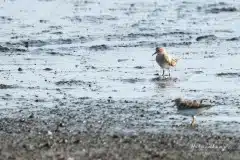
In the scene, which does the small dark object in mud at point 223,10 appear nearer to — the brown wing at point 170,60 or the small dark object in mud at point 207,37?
the small dark object in mud at point 207,37

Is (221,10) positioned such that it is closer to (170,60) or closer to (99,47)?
(99,47)

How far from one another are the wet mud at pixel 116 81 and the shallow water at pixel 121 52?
1.1 inches

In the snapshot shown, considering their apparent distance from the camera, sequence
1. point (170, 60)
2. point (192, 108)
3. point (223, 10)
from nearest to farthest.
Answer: point (192, 108)
point (170, 60)
point (223, 10)

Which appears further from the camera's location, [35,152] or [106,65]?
[106,65]

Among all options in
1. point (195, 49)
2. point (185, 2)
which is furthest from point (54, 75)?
point (185, 2)

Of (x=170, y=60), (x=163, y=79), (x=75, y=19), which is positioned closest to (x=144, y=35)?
(x=75, y=19)

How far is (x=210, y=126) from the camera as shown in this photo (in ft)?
52.5

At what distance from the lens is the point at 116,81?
2083 cm

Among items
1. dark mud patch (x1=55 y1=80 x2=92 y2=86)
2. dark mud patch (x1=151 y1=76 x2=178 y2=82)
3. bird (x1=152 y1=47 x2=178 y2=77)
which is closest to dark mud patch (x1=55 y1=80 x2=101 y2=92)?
dark mud patch (x1=55 y1=80 x2=92 y2=86)

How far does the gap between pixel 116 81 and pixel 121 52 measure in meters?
4.54

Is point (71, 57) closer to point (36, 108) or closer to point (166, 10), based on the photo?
point (36, 108)

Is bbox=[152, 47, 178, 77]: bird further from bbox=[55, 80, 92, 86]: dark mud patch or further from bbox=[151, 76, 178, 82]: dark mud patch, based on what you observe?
bbox=[55, 80, 92, 86]: dark mud patch

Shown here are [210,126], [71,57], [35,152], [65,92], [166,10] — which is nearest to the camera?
[35,152]

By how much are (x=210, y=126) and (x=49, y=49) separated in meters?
10.6
